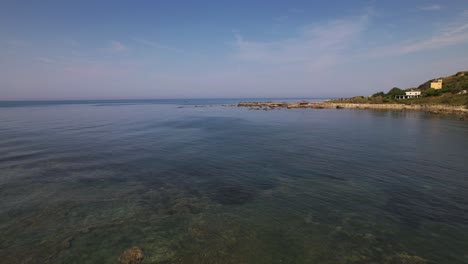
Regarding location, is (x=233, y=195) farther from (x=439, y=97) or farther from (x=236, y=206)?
(x=439, y=97)

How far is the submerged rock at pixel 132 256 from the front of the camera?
10.8 metres

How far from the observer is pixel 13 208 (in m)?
15.8

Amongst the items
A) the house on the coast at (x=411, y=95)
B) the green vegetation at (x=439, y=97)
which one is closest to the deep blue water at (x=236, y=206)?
the green vegetation at (x=439, y=97)

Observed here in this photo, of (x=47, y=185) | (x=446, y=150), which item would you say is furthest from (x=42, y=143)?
(x=446, y=150)

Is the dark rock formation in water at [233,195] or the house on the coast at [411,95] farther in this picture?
the house on the coast at [411,95]

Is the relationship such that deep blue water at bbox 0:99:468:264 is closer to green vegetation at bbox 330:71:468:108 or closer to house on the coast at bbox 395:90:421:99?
green vegetation at bbox 330:71:468:108

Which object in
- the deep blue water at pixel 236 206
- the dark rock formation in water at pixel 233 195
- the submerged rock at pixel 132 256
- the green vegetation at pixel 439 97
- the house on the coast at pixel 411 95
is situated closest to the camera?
the submerged rock at pixel 132 256

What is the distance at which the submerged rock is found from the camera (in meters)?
10.8

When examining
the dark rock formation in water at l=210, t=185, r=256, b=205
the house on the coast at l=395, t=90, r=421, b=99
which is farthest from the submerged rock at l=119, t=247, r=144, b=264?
the house on the coast at l=395, t=90, r=421, b=99

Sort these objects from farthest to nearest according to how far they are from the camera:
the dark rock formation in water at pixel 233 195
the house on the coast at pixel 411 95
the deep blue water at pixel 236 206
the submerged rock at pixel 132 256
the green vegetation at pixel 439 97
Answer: the house on the coast at pixel 411 95, the green vegetation at pixel 439 97, the dark rock formation in water at pixel 233 195, the deep blue water at pixel 236 206, the submerged rock at pixel 132 256

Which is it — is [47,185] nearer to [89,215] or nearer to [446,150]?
[89,215]

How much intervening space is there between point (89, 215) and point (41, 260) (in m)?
4.07

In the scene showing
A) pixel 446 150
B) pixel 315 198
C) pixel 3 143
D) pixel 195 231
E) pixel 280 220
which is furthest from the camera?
pixel 3 143

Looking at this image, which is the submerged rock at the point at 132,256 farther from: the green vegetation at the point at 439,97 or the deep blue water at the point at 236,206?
the green vegetation at the point at 439,97
